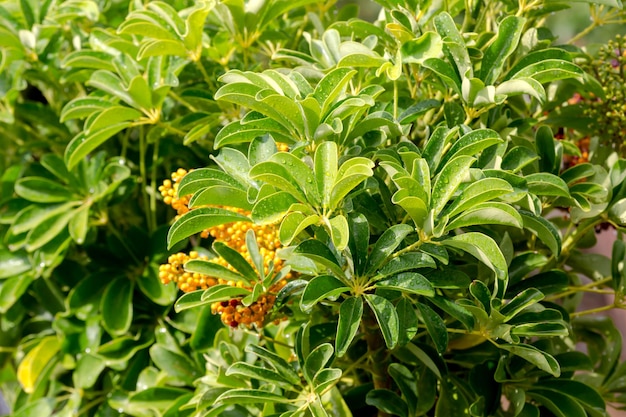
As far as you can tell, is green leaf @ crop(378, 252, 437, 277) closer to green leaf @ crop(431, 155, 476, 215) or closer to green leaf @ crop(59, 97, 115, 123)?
green leaf @ crop(431, 155, 476, 215)

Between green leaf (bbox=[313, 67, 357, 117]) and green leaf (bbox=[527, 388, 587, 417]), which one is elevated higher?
green leaf (bbox=[313, 67, 357, 117])

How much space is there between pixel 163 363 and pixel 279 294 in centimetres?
27

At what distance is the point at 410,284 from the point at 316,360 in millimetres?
125

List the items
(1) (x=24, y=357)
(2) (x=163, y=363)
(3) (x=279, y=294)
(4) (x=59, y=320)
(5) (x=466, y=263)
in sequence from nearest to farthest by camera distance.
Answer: (3) (x=279, y=294) → (5) (x=466, y=263) → (2) (x=163, y=363) → (4) (x=59, y=320) → (1) (x=24, y=357)

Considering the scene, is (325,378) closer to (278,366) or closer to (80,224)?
(278,366)

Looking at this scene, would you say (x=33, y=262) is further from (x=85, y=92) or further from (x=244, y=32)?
(x=244, y=32)

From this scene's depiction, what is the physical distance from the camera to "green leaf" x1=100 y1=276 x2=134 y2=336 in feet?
2.87

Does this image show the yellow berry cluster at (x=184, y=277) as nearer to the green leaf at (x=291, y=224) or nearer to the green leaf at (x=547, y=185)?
the green leaf at (x=291, y=224)

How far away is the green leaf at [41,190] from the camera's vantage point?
2.99 feet

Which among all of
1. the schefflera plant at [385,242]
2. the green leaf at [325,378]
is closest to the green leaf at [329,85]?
the schefflera plant at [385,242]

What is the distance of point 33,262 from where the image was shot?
947mm

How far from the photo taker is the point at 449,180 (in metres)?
0.55

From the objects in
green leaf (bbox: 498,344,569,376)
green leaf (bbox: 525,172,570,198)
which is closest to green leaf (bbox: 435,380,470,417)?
green leaf (bbox: 498,344,569,376)

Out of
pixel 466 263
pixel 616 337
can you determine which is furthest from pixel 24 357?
pixel 616 337
